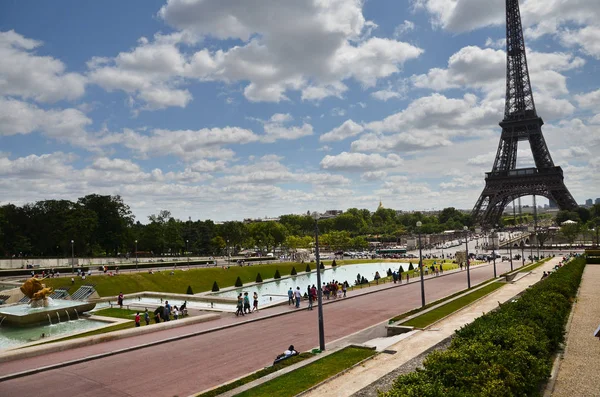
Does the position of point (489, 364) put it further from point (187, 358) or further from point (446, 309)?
point (446, 309)

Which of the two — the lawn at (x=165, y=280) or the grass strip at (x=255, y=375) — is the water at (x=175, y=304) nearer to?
the lawn at (x=165, y=280)

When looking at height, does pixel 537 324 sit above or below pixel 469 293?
above

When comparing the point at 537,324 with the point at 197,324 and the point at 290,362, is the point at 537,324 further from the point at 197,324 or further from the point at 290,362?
the point at 197,324

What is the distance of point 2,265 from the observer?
55.5 meters

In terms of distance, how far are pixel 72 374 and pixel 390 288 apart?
96.7 ft

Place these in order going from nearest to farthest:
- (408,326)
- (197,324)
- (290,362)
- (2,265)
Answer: (290,362), (408,326), (197,324), (2,265)

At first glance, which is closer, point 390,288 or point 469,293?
point 469,293

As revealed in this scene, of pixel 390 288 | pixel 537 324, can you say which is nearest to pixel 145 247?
pixel 390 288

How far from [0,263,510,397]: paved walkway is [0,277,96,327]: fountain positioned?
28.3 feet

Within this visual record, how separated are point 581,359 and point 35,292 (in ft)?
99.8

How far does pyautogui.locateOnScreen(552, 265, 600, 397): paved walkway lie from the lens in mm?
11559

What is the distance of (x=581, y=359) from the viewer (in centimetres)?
1415

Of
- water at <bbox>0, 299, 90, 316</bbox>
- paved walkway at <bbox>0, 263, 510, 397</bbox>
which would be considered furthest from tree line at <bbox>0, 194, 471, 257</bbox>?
paved walkway at <bbox>0, 263, 510, 397</bbox>

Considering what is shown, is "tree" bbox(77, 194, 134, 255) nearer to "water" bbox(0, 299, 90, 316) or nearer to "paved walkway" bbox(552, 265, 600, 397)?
"water" bbox(0, 299, 90, 316)
